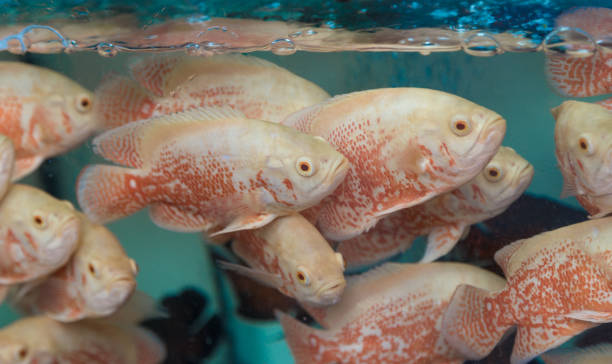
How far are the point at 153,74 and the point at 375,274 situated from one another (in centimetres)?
144

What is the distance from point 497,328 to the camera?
6.04 feet

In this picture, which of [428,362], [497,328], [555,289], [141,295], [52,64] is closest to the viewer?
[555,289]

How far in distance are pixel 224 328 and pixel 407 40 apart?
6.15ft

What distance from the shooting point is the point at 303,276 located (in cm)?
172

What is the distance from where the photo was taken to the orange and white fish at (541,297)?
160 centimetres

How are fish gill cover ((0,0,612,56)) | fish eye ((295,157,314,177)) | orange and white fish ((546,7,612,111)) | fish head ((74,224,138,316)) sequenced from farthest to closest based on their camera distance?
fish gill cover ((0,0,612,56)), orange and white fish ((546,7,612,111)), fish head ((74,224,138,316)), fish eye ((295,157,314,177))

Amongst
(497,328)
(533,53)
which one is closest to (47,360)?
(497,328)

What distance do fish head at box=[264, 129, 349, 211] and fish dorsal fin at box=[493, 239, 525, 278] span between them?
0.89 metres

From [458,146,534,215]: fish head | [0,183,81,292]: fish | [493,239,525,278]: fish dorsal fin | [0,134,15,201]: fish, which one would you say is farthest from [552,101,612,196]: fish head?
[0,134,15,201]: fish

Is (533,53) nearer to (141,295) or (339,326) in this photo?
(339,326)

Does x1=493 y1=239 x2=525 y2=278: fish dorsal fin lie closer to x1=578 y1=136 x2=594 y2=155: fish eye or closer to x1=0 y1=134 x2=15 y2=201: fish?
x1=578 y1=136 x2=594 y2=155: fish eye

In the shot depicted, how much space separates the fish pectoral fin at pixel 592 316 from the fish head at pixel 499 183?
503mm

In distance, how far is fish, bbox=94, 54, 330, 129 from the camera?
198 centimetres

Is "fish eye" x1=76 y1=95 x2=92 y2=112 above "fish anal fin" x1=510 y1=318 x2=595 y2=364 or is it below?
above
